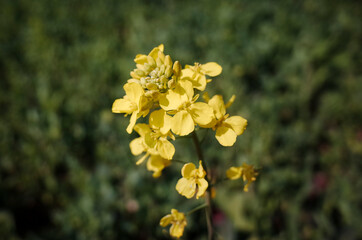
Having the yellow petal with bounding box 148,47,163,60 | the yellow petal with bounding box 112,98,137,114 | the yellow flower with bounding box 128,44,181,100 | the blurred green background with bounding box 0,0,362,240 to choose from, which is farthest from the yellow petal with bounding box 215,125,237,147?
the blurred green background with bounding box 0,0,362,240

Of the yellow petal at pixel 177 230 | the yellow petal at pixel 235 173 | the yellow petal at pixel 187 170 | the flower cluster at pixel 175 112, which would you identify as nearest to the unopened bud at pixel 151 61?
the flower cluster at pixel 175 112

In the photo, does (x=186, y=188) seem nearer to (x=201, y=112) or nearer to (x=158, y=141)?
(x=158, y=141)

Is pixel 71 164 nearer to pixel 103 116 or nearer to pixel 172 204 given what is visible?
pixel 103 116

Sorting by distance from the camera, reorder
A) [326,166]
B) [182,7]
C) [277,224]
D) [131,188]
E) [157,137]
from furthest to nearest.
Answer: [182,7]
[326,166]
[131,188]
[277,224]
[157,137]

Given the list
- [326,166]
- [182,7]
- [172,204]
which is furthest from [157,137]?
[182,7]

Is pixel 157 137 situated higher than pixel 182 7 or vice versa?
pixel 182 7

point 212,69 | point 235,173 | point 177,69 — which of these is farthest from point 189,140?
point 177,69
